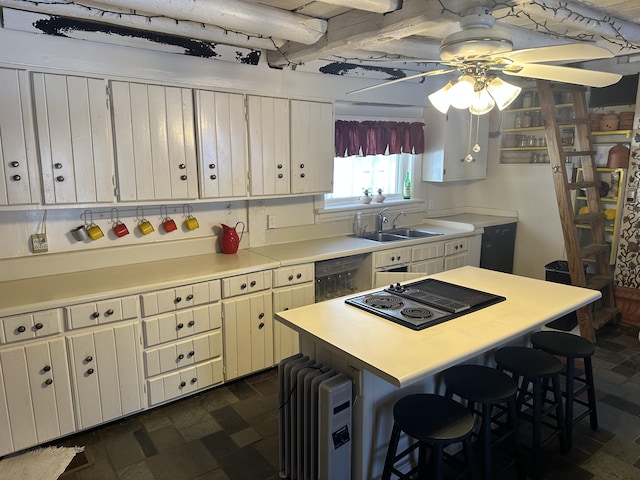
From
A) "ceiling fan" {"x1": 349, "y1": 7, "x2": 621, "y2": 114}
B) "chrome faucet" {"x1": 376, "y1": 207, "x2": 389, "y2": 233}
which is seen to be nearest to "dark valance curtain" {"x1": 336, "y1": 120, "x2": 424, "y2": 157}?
"chrome faucet" {"x1": 376, "y1": 207, "x2": 389, "y2": 233}

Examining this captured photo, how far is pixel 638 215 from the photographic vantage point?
416 centimetres

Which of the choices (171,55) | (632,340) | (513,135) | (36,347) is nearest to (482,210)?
(513,135)

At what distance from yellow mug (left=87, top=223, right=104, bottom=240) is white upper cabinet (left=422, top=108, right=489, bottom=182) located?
329 centimetres

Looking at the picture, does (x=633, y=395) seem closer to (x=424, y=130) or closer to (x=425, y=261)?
(x=425, y=261)

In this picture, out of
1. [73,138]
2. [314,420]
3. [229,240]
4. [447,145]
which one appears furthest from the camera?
[447,145]

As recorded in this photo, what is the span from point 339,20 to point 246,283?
1765 millimetres

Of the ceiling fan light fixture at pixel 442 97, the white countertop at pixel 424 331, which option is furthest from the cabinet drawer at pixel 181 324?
the ceiling fan light fixture at pixel 442 97

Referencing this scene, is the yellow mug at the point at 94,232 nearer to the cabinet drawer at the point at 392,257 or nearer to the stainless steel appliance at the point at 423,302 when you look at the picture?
the stainless steel appliance at the point at 423,302

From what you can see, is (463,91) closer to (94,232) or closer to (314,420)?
(314,420)

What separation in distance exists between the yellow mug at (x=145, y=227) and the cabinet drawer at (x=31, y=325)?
34.3 inches

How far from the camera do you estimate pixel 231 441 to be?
2656mm

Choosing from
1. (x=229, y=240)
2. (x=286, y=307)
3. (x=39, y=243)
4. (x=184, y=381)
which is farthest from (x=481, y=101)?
(x=39, y=243)

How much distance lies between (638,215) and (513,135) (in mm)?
1531

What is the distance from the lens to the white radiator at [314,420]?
193 cm
